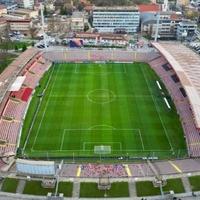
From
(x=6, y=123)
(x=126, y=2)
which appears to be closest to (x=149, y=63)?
(x=6, y=123)

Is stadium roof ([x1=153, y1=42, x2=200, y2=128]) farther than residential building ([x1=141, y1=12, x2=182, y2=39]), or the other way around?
residential building ([x1=141, y1=12, x2=182, y2=39])

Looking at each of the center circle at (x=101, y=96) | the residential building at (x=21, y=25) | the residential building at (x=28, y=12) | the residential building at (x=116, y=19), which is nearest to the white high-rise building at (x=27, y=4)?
the residential building at (x=28, y=12)

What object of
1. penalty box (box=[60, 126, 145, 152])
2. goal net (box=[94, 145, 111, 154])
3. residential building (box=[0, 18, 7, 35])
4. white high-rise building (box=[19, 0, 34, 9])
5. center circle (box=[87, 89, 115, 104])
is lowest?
goal net (box=[94, 145, 111, 154])

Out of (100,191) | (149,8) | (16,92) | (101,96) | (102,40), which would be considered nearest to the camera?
(100,191)

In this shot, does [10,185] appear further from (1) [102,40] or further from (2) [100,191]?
(1) [102,40]

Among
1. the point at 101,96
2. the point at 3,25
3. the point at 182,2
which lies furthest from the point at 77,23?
the point at 182,2

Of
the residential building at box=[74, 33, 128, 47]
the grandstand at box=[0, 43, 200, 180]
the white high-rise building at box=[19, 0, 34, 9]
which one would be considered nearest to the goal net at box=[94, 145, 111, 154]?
the grandstand at box=[0, 43, 200, 180]

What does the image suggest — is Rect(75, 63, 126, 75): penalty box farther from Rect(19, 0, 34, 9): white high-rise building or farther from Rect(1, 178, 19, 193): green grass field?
Rect(19, 0, 34, 9): white high-rise building

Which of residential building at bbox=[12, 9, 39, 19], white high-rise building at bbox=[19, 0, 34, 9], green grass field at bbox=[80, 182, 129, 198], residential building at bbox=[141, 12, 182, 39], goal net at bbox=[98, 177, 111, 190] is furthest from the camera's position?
white high-rise building at bbox=[19, 0, 34, 9]
